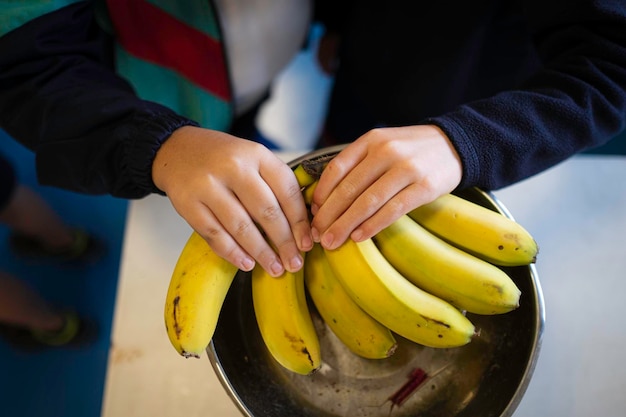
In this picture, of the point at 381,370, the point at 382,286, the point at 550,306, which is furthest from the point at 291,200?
the point at 550,306

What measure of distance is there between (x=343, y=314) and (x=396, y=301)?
0.08 m

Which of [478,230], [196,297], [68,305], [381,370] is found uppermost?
[478,230]

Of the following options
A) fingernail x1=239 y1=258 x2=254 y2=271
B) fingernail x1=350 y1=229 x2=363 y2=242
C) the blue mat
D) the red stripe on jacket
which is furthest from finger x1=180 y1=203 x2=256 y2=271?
the blue mat

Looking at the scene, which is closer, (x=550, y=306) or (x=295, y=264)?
(x=295, y=264)

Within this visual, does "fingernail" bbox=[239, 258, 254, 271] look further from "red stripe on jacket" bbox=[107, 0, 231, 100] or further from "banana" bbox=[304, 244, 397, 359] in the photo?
"red stripe on jacket" bbox=[107, 0, 231, 100]

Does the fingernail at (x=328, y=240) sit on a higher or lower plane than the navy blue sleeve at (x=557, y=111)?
lower

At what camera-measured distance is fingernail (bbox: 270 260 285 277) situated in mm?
491

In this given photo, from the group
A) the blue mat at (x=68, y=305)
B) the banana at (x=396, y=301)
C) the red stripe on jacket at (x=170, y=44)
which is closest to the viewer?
the banana at (x=396, y=301)

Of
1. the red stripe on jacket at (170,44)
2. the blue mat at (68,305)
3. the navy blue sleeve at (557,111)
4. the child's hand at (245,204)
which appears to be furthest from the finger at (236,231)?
the blue mat at (68,305)

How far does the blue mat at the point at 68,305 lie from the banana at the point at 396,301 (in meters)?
0.87

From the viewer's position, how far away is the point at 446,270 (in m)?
0.47

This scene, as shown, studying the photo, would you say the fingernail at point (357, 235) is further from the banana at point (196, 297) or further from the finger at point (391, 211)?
the banana at point (196, 297)

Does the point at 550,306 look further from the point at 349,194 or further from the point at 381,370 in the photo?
the point at 349,194

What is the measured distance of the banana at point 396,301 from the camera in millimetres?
451
